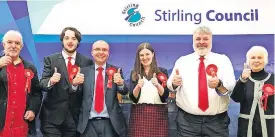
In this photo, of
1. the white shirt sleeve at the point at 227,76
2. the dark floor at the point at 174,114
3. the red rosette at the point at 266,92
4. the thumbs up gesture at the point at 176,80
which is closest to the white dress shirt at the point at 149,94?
the thumbs up gesture at the point at 176,80

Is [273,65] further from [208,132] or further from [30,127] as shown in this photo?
[30,127]

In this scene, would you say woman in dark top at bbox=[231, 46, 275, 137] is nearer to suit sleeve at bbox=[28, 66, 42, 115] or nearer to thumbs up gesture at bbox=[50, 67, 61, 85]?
thumbs up gesture at bbox=[50, 67, 61, 85]

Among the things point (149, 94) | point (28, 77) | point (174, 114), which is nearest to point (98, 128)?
point (149, 94)

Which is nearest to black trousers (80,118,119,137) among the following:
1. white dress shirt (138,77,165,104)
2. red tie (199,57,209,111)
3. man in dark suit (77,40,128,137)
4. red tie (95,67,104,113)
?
man in dark suit (77,40,128,137)

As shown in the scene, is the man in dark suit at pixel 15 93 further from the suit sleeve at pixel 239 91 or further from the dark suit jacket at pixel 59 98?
the suit sleeve at pixel 239 91

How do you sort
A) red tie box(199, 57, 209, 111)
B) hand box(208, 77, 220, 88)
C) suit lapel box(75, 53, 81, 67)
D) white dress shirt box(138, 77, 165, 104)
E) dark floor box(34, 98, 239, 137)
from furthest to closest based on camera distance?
dark floor box(34, 98, 239, 137) < suit lapel box(75, 53, 81, 67) < white dress shirt box(138, 77, 165, 104) < red tie box(199, 57, 209, 111) < hand box(208, 77, 220, 88)

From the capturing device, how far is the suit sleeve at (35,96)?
334cm

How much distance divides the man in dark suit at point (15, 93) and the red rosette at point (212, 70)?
1602 mm

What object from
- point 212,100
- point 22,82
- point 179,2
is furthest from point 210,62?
point 22,82

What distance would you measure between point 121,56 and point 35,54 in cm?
96

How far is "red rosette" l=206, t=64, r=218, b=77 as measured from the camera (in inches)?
124

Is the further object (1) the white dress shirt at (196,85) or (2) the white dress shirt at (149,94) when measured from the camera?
(2) the white dress shirt at (149,94)

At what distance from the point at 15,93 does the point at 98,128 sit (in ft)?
2.67

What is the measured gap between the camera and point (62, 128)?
3406mm
